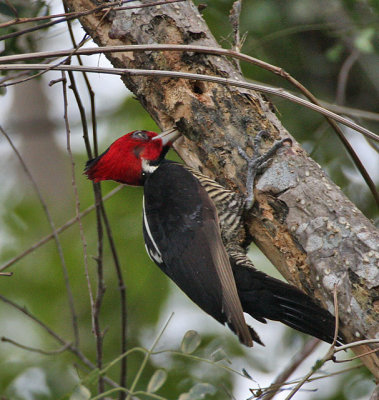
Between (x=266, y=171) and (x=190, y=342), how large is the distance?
87 centimetres

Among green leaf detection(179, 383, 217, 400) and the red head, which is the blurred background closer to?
the red head

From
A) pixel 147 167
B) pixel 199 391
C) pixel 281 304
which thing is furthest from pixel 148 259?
pixel 199 391

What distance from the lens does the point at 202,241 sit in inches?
109

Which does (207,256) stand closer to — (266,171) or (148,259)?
(266,171)

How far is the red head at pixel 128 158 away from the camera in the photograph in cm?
302

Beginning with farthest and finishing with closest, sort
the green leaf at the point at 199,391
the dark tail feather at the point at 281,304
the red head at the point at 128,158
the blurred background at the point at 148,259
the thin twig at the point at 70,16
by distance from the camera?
the blurred background at the point at 148,259, the red head at the point at 128,158, the dark tail feather at the point at 281,304, the thin twig at the point at 70,16, the green leaf at the point at 199,391

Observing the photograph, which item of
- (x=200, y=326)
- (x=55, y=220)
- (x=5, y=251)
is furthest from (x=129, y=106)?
(x=200, y=326)

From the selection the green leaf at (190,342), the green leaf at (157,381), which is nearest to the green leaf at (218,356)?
the green leaf at (190,342)

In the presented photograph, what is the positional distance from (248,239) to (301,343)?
2.00 m

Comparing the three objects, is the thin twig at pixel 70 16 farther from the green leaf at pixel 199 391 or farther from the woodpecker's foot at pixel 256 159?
the green leaf at pixel 199 391

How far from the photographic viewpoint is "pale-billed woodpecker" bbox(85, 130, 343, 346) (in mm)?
2539

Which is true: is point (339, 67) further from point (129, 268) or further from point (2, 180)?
point (2, 180)

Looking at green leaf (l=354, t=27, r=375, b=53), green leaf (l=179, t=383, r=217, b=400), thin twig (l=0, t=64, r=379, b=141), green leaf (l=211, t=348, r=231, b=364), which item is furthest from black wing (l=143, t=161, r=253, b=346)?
green leaf (l=354, t=27, r=375, b=53)

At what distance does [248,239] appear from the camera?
9.46 ft
